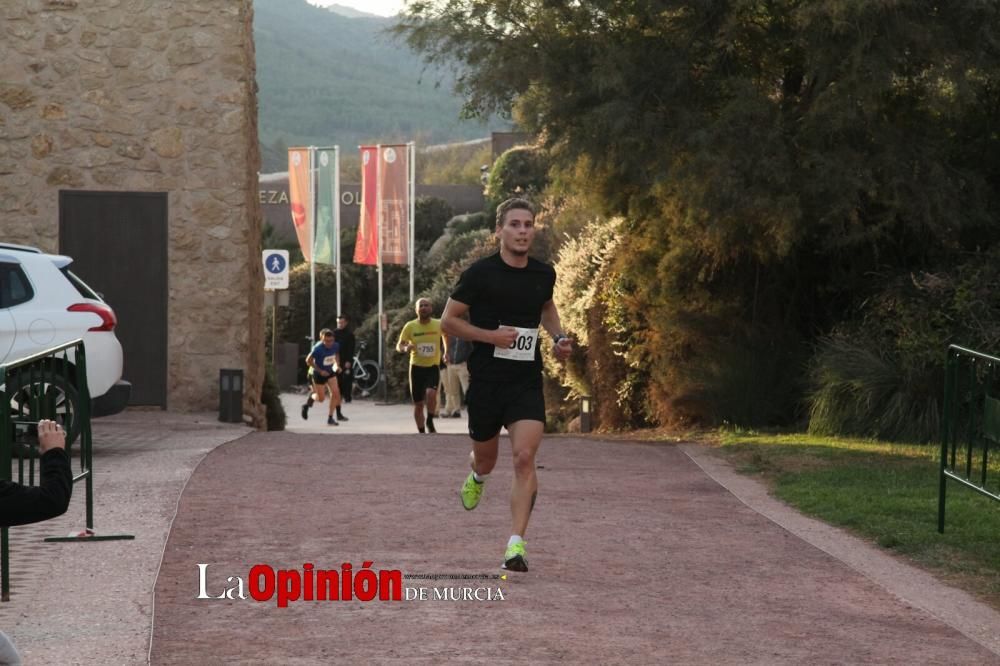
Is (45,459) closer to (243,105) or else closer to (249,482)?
(249,482)

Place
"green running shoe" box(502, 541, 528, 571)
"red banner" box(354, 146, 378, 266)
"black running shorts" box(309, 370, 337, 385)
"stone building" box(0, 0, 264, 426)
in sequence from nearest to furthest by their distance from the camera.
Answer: "green running shoe" box(502, 541, 528, 571)
"stone building" box(0, 0, 264, 426)
"black running shorts" box(309, 370, 337, 385)
"red banner" box(354, 146, 378, 266)

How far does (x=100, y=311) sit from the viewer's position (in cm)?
1348

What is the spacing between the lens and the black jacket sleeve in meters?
5.31

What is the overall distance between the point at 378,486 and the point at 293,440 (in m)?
4.10

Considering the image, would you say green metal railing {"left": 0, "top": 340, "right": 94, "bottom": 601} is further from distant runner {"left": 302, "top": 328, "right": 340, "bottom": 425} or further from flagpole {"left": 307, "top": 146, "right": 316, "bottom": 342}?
flagpole {"left": 307, "top": 146, "right": 316, "bottom": 342}

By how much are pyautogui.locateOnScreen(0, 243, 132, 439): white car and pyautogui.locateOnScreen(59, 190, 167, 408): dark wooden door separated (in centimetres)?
467

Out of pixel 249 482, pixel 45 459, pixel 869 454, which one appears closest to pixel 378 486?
pixel 249 482

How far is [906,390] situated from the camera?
16406mm

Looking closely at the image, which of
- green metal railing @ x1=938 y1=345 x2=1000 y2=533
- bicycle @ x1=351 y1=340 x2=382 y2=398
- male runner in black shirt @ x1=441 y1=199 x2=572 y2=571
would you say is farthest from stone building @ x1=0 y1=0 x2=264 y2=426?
bicycle @ x1=351 y1=340 x2=382 y2=398

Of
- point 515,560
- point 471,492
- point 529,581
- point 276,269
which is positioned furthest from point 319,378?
point 529,581

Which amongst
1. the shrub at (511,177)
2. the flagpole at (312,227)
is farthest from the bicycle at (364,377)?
the shrub at (511,177)

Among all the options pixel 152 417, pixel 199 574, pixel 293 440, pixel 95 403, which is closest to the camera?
pixel 199 574

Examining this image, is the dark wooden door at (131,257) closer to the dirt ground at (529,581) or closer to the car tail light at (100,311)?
the car tail light at (100,311)

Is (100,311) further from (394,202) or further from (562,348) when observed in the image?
(394,202)
